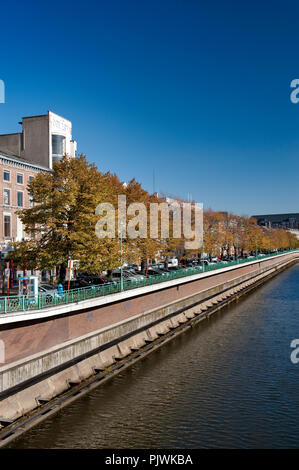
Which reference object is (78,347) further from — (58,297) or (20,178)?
(20,178)

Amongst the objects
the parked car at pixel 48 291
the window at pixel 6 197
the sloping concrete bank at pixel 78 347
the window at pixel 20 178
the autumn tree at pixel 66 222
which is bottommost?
the sloping concrete bank at pixel 78 347

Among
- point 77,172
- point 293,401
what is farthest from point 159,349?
point 77,172

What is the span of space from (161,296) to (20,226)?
17345 millimetres

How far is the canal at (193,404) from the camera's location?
61.8 ft

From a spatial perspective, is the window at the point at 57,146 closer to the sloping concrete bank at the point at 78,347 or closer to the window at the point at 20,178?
the window at the point at 20,178

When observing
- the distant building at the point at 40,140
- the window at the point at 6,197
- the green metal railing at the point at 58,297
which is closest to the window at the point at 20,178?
the window at the point at 6,197

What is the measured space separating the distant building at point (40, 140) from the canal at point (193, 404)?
102 ft

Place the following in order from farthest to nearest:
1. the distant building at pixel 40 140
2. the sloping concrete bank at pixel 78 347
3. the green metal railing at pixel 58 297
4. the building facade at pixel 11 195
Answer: the distant building at pixel 40 140, the building facade at pixel 11 195, the green metal railing at pixel 58 297, the sloping concrete bank at pixel 78 347

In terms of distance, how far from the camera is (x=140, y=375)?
88.7 feet

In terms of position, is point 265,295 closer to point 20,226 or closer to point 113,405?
point 20,226

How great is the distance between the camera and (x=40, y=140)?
5500cm

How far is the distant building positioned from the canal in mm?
31168

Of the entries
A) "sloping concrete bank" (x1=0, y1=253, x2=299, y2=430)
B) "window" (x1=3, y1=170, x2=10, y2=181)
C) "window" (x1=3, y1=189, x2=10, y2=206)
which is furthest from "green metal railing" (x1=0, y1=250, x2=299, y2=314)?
"window" (x1=3, y1=170, x2=10, y2=181)

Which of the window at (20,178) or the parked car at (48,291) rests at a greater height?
the window at (20,178)
